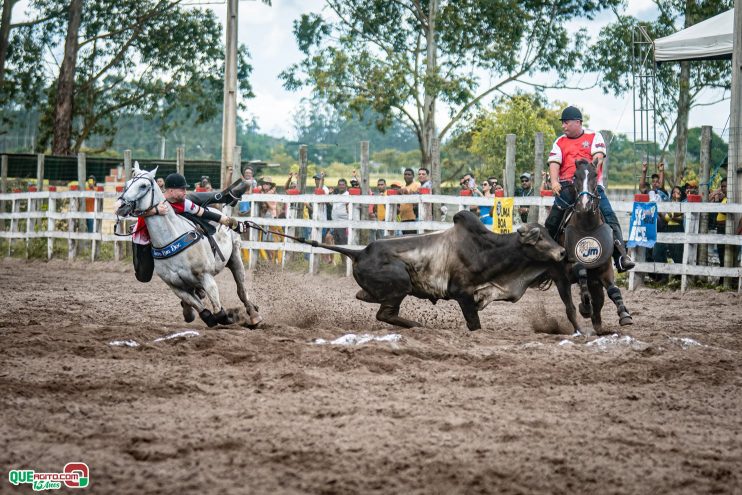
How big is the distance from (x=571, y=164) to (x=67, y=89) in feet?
92.0

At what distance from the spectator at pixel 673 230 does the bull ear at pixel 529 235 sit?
6.04 metres

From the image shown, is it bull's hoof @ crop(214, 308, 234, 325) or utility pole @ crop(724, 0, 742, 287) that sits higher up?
utility pole @ crop(724, 0, 742, 287)

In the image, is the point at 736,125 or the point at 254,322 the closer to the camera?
the point at 254,322

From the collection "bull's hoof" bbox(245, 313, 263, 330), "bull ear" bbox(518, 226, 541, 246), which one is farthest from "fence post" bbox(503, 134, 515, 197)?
"bull's hoof" bbox(245, 313, 263, 330)

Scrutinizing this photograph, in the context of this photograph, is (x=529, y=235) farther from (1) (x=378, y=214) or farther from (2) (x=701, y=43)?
(2) (x=701, y=43)

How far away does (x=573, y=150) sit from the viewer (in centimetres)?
981

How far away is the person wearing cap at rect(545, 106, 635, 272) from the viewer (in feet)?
31.6

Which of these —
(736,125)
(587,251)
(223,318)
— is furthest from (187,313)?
(736,125)

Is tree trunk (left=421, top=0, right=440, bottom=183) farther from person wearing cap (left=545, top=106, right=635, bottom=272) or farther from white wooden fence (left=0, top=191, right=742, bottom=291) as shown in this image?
person wearing cap (left=545, top=106, right=635, bottom=272)

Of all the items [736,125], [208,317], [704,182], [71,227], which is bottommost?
[208,317]

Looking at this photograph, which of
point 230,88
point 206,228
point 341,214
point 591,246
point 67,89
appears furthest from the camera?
point 67,89

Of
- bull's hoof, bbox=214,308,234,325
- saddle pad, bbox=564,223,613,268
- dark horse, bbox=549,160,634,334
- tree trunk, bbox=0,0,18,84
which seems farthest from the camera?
tree trunk, bbox=0,0,18,84

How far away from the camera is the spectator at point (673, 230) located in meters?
15.1

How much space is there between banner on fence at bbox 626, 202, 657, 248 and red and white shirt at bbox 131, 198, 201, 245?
7.46m
